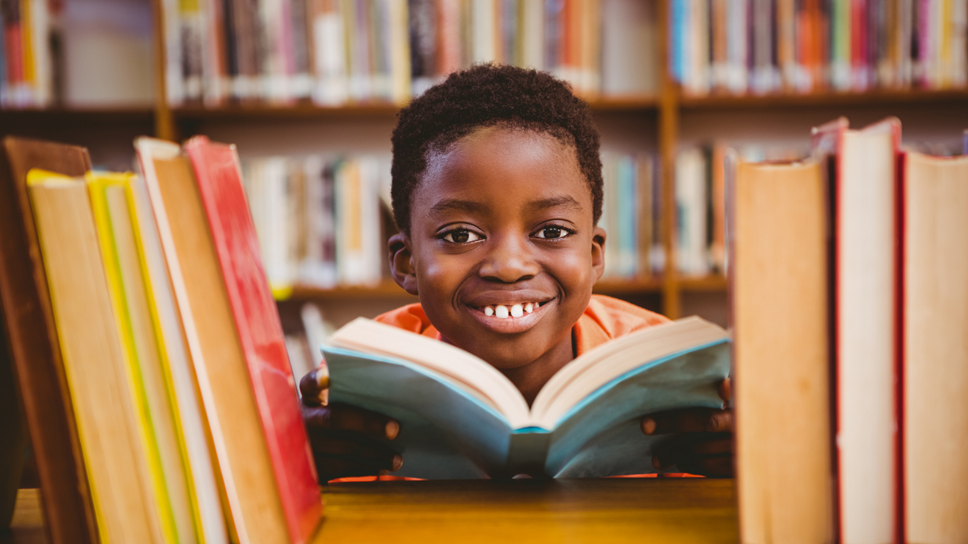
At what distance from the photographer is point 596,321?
0.98 meters

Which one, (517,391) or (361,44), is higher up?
(361,44)

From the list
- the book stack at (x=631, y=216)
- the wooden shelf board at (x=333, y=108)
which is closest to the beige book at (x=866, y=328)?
the book stack at (x=631, y=216)

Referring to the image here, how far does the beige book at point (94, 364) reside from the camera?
0.35 meters

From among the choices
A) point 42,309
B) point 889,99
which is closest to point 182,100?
point 42,309

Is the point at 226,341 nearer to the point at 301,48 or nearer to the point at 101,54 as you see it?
the point at 301,48

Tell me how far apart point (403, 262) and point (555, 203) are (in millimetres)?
243

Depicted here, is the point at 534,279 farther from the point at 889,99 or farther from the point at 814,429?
the point at 889,99

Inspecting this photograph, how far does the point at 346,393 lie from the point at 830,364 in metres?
0.34

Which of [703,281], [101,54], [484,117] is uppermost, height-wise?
[101,54]

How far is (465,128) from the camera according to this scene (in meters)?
0.71

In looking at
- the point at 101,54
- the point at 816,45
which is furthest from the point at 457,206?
the point at 101,54

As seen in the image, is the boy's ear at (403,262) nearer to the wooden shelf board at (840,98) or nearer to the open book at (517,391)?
the open book at (517,391)

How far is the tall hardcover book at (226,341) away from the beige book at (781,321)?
29 centimetres

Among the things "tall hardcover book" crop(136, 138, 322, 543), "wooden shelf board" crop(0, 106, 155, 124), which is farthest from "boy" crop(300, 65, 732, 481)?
"wooden shelf board" crop(0, 106, 155, 124)
